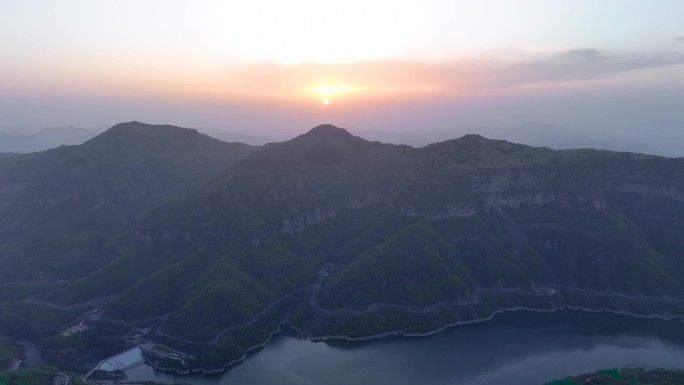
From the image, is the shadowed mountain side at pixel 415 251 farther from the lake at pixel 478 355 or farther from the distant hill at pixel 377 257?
the lake at pixel 478 355

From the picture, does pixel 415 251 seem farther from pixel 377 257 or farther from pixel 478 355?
pixel 478 355

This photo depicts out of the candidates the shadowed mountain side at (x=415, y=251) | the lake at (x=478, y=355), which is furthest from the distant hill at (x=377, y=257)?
the lake at (x=478, y=355)

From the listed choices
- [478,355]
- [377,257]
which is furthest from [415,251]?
[478,355]

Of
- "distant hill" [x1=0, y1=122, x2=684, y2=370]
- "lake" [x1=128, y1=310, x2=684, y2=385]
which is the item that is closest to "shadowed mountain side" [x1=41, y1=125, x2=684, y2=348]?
"distant hill" [x1=0, y1=122, x2=684, y2=370]

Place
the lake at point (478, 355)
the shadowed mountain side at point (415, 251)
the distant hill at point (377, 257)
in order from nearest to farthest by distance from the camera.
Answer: the lake at point (478, 355), the distant hill at point (377, 257), the shadowed mountain side at point (415, 251)

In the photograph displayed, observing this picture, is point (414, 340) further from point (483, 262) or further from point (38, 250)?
point (38, 250)

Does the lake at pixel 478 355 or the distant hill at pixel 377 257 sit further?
the distant hill at pixel 377 257

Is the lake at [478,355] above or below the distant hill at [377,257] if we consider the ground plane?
below
